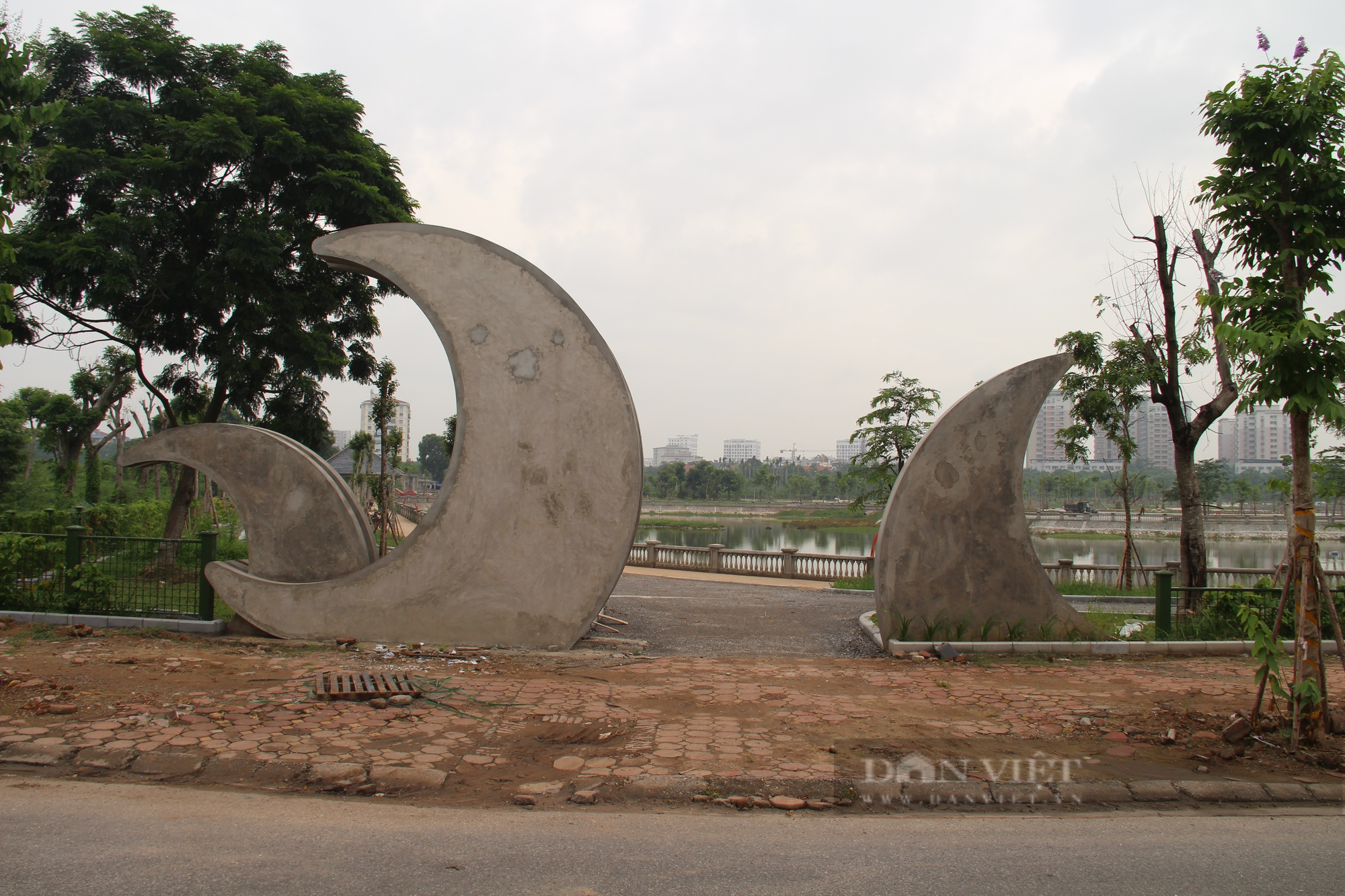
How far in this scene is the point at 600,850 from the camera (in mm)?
3914

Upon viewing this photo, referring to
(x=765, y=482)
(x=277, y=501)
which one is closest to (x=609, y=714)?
(x=277, y=501)

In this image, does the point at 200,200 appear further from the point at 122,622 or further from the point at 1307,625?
the point at 1307,625

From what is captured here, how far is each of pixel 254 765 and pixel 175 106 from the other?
40.5ft

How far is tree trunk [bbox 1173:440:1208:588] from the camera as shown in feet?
37.9

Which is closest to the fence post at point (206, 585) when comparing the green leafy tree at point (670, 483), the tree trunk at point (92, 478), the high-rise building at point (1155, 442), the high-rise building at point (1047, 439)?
the tree trunk at point (92, 478)

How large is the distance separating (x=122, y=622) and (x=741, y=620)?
7414 mm

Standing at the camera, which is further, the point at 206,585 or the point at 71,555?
the point at 71,555

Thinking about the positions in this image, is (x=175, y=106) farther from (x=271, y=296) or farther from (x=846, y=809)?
(x=846, y=809)

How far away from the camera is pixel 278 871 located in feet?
11.8

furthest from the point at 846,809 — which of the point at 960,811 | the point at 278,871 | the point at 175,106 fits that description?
the point at 175,106

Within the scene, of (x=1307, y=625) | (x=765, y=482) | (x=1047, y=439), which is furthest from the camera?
(x=1047, y=439)

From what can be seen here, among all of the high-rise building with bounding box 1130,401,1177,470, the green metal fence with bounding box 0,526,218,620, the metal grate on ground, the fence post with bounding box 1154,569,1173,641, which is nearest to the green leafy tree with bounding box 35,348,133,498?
the green metal fence with bounding box 0,526,218,620

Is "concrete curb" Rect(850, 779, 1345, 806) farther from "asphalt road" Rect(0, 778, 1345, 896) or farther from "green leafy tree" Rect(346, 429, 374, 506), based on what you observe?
"green leafy tree" Rect(346, 429, 374, 506)

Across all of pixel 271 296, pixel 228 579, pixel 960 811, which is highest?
pixel 271 296
